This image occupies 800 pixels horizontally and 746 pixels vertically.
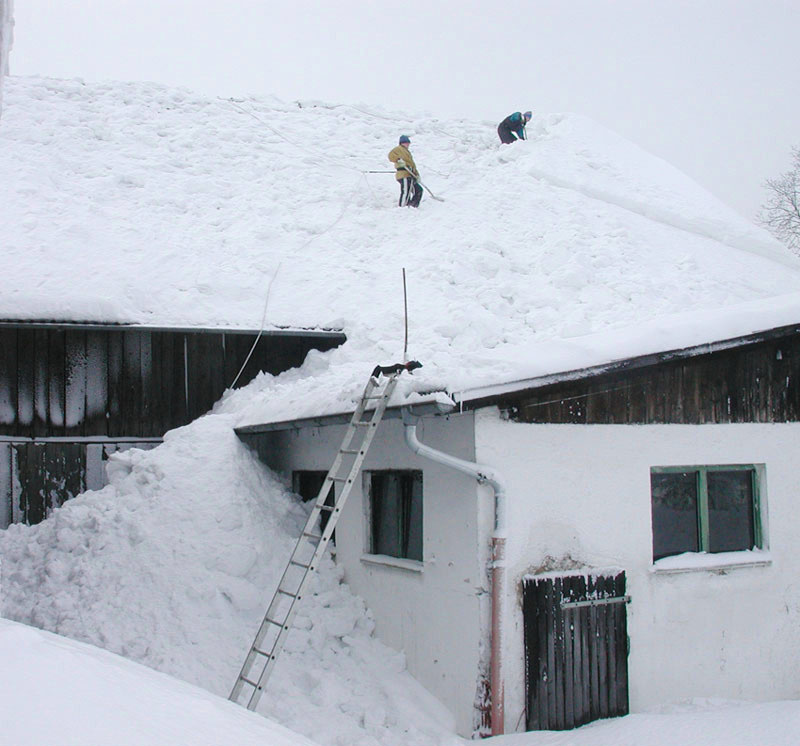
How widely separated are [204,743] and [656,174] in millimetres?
18871

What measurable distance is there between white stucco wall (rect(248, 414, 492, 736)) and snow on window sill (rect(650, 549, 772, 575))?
1692 millimetres

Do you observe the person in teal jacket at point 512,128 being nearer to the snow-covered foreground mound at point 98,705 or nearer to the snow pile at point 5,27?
the snow pile at point 5,27

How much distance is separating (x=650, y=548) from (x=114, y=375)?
7.95 meters

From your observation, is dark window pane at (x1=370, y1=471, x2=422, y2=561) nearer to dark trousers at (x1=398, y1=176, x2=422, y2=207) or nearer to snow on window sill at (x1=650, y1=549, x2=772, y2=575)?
snow on window sill at (x1=650, y1=549, x2=772, y2=575)

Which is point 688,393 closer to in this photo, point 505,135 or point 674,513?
point 674,513

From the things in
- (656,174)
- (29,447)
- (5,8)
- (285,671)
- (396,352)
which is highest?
(656,174)

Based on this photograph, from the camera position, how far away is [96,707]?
10.5 feet

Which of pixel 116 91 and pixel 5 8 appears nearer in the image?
pixel 5 8

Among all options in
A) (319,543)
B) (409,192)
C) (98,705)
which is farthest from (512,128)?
(98,705)

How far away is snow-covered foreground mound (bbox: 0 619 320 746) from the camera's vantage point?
9.84 feet

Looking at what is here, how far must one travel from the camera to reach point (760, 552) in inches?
319

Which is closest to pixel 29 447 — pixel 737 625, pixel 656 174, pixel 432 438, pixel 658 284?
pixel 432 438

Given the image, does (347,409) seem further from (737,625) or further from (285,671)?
(737,625)

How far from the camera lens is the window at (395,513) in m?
8.03
